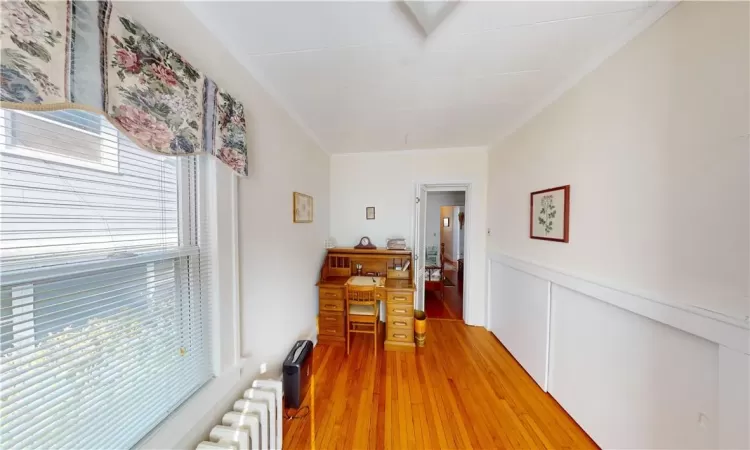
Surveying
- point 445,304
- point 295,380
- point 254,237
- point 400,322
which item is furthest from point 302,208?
point 445,304

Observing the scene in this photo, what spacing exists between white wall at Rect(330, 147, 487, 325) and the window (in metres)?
2.42

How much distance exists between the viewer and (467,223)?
3.02 meters

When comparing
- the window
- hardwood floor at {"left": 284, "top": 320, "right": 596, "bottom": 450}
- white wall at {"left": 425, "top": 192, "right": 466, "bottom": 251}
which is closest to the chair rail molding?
hardwood floor at {"left": 284, "top": 320, "right": 596, "bottom": 450}

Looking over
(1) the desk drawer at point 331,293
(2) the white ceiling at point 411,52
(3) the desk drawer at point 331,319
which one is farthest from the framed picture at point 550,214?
(3) the desk drawer at point 331,319

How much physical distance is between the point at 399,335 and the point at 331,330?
0.75 meters

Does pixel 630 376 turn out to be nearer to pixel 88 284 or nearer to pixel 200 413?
pixel 200 413

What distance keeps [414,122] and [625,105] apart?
140cm

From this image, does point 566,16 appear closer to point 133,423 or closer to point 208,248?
point 208,248

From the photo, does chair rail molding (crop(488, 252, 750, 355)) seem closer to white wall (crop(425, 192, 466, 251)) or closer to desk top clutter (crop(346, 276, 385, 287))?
desk top clutter (crop(346, 276, 385, 287))

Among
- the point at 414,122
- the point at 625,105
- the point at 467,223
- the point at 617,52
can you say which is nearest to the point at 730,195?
the point at 625,105

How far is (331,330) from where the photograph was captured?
2.50m

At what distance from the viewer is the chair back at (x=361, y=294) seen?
94.7 inches

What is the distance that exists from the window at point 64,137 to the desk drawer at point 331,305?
6.63 feet

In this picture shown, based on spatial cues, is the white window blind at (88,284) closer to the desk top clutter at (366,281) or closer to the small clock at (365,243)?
the desk top clutter at (366,281)
